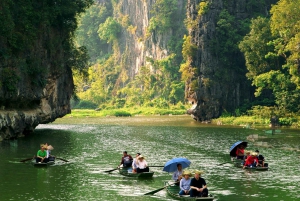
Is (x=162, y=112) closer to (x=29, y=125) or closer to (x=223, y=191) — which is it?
(x=29, y=125)

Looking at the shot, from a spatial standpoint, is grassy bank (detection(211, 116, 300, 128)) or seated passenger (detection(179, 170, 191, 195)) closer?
seated passenger (detection(179, 170, 191, 195))

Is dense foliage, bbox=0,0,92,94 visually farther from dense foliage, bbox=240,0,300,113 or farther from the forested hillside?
dense foliage, bbox=240,0,300,113

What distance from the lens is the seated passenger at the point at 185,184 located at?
32.7m

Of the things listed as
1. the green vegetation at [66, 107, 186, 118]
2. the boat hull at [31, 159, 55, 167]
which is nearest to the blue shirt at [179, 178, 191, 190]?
the boat hull at [31, 159, 55, 167]

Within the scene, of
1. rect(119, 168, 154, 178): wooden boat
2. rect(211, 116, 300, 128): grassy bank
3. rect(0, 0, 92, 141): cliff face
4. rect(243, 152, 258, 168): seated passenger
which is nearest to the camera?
rect(119, 168, 154, 178): wooden boat

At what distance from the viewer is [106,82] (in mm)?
179875

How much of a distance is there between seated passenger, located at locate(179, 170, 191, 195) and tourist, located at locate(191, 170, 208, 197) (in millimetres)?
877

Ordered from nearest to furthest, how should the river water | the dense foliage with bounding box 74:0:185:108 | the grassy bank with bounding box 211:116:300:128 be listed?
the river water < the grassy bank with bounding box 211:116:300:128 < the dense foliage with bounding box 74:0:185:108

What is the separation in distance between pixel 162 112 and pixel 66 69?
57.2 meters

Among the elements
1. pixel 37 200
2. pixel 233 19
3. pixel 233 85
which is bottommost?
pixel 37 200

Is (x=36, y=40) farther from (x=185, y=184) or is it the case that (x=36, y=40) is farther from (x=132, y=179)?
(x=185, y=184)

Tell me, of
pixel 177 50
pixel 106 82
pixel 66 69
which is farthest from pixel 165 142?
pixel 106 82

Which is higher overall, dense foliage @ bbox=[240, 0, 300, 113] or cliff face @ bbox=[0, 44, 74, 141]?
dense foliage @ bbox=[240, 0, 300, 113]

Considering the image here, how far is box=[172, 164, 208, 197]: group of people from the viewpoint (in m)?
31.7
